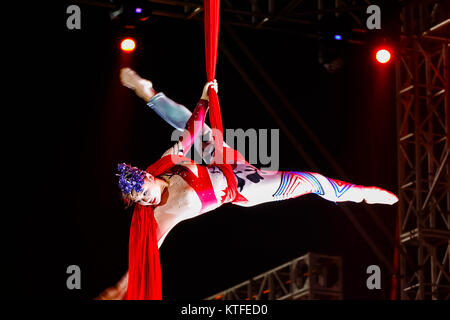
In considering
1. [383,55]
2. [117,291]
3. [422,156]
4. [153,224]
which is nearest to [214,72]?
[153,224]

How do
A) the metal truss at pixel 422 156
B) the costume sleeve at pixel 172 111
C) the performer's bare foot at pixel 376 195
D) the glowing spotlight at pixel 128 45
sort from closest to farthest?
the performer's bare foot at pixel 376 195, the costume sleeve at pixel 172 111, the glowing spotlight at pixel 128 45, the metal truss at pixel 422 156

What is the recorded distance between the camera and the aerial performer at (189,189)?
207 inches

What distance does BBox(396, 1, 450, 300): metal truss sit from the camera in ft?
26.5

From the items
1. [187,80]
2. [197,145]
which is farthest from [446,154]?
[197,145]

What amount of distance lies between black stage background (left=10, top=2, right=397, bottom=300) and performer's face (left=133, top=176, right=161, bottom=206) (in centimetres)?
229

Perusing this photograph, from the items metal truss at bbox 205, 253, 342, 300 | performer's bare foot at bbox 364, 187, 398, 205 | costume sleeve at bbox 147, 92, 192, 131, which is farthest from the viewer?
metal truss at bbox 205, 253, 342, 300

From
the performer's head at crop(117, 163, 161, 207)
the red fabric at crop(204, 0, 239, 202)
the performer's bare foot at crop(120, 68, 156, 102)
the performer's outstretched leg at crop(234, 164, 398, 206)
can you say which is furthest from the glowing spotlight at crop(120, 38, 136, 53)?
the performer's head at crop(117, 163, 161, 207)

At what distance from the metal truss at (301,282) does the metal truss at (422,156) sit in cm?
83

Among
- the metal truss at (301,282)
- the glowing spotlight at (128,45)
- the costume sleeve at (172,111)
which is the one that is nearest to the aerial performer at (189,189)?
the costume sleeve at (172,111)

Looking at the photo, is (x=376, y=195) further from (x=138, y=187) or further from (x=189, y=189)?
(x=138, y=187)

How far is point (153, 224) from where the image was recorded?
5355 mm

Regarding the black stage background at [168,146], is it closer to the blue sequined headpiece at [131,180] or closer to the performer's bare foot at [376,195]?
the blue sequined headpiece at [131,180]

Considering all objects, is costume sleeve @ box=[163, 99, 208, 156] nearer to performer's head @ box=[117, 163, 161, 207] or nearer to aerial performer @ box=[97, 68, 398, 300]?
aerial performer @ box=[97, 68, 398, 300]

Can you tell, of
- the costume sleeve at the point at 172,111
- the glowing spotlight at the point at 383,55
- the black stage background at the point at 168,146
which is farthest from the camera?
the black stage background at the point at 168,146
